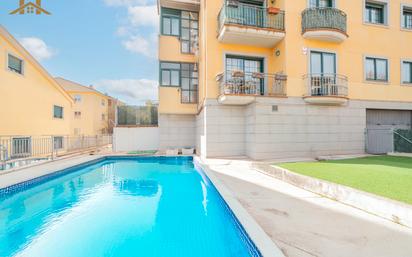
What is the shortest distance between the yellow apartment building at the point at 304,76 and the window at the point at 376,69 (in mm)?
59

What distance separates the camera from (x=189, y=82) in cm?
1454

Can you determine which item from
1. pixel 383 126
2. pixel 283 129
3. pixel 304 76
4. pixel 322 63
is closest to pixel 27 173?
pixel 283 129

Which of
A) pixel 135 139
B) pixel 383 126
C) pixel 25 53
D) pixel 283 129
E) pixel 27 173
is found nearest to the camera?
pixel 27 173

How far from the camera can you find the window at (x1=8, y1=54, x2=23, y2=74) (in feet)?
38.0

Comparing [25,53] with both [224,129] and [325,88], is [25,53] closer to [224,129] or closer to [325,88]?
[224,129]

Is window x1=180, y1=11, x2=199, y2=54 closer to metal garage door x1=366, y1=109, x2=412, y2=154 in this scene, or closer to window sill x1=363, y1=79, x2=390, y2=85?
window sill x1=363, y1=79, x2=390, y2=85

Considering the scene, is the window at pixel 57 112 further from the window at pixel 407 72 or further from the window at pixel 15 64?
the window at pixel 407 72

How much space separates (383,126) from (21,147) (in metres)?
21.7

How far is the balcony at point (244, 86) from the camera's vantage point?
9828 mm

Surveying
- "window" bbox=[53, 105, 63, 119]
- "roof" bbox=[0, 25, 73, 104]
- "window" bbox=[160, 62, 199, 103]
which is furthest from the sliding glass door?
"window" bbox=[53, 105, 63, 119]

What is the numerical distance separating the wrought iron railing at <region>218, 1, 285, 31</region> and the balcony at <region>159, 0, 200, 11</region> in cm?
439

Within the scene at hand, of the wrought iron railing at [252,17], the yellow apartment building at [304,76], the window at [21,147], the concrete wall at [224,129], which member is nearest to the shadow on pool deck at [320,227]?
the yellow apartment building at [304,76]

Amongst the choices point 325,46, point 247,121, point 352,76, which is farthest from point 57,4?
point 352,76

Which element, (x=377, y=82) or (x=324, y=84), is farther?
(x=377, y=82)
